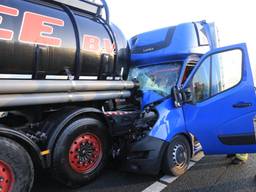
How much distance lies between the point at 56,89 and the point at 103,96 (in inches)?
35.6

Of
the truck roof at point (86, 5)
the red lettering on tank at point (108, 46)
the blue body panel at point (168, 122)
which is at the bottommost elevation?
the blue body panel at point (168, 122)

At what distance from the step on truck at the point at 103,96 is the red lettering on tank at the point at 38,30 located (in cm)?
1

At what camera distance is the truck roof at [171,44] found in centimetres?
527

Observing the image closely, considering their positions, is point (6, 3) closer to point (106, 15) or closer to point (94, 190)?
point (106, 15)

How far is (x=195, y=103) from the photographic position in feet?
15.8

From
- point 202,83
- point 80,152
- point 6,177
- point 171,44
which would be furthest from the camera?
point 171,44

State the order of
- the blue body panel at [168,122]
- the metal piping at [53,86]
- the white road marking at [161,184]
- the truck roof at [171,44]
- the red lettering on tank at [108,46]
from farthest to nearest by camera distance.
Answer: the truck roof at [171,44] → the red lettering on tank at [108,46] → the blue body panel at [168,122] → the white road marking at [161,184] → the metal piping at [53,86]

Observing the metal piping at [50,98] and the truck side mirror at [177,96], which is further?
the truck side mirror at [177,96]

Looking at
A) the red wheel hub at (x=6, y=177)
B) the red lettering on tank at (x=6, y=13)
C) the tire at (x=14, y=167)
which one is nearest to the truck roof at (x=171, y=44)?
the red lettering on tank at (x=6, y=13)

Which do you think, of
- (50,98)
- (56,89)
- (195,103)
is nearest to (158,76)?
(195,103)

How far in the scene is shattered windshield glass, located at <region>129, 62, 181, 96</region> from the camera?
16.8 feet

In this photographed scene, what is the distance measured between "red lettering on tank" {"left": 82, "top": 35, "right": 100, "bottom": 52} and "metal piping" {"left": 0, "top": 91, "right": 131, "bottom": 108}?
0.63 metres

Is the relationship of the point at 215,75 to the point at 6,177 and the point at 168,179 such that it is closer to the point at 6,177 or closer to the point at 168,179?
the point at 168,179

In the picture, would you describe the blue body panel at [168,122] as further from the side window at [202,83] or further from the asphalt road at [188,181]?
the asphalt road at [188,181]
